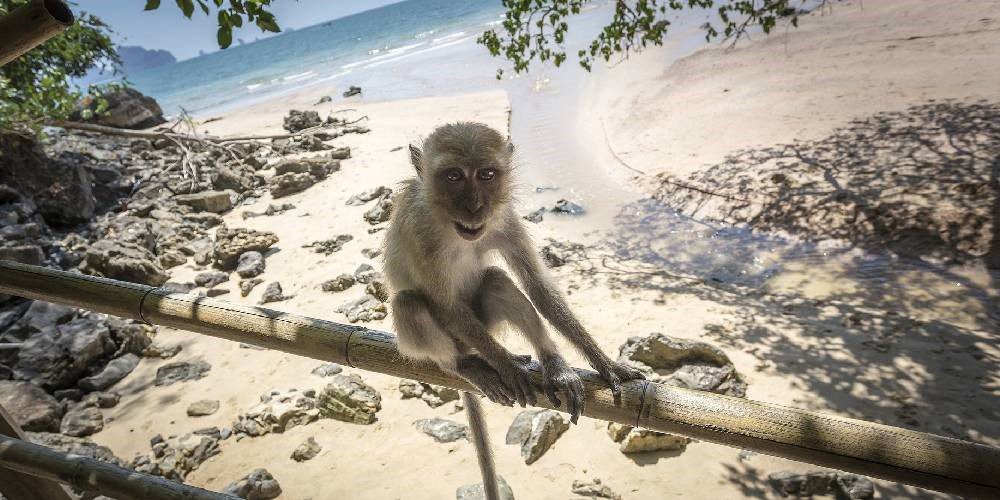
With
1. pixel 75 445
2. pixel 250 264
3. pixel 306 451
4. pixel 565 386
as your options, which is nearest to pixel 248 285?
pixel 250 264

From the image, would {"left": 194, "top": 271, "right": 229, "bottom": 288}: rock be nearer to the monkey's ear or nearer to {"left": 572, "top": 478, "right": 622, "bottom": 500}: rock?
the monkey's ear

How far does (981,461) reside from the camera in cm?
152

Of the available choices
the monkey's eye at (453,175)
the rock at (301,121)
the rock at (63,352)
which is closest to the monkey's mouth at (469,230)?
the monkey's eye at (453,175)

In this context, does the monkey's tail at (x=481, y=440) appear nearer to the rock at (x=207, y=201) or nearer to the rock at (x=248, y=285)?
the rock at (x=248, y=285)

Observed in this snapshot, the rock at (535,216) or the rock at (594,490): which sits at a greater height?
the rock at (535,216)

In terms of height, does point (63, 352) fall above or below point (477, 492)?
above

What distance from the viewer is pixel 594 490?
4.49m

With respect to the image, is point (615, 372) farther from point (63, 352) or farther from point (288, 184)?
point (288, 184)

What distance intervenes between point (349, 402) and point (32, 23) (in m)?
4.69

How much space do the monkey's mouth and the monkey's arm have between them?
581 mm

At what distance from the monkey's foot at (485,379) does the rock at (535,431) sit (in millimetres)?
2444

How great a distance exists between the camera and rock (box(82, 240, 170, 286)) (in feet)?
27.7

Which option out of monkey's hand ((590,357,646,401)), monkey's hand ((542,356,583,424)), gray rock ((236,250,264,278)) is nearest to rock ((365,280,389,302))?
gray rock ((236,250,264,278))

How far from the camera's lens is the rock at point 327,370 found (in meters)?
6.33
